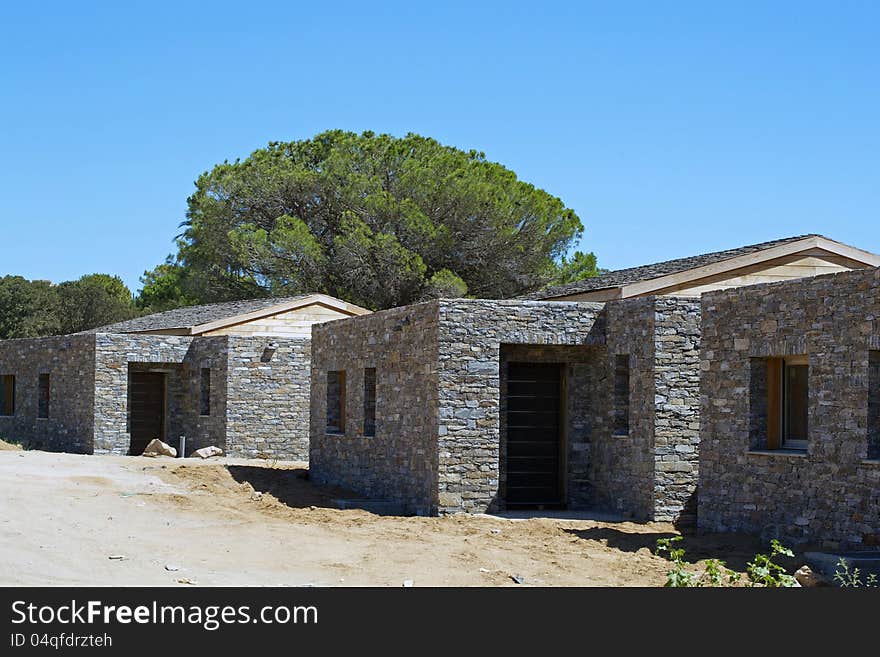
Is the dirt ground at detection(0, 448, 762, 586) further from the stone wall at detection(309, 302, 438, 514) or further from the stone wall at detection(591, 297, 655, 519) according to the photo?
the stone wall at detection(309, 302, 438, 514)

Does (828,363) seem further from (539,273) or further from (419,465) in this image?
(539,273)

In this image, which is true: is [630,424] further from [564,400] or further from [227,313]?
[227,313]

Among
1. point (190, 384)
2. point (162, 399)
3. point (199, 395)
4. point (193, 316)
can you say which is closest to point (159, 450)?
point (199, 395)

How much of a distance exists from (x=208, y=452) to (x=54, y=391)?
228 inches

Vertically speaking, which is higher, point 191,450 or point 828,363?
point 828,363

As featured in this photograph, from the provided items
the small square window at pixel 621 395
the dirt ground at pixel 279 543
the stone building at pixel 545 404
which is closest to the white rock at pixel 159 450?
the dirt ground at pixel 279 543

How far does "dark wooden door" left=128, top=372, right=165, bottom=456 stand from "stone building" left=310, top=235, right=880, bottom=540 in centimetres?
1102

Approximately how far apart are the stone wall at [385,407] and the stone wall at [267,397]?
3782 mm

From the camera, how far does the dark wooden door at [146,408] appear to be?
91.1ft

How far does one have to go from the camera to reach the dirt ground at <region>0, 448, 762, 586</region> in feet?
35.8

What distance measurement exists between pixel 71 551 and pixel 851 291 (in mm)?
8825

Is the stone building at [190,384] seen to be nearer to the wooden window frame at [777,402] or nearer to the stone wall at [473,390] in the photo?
the stone wall at [473,390]
